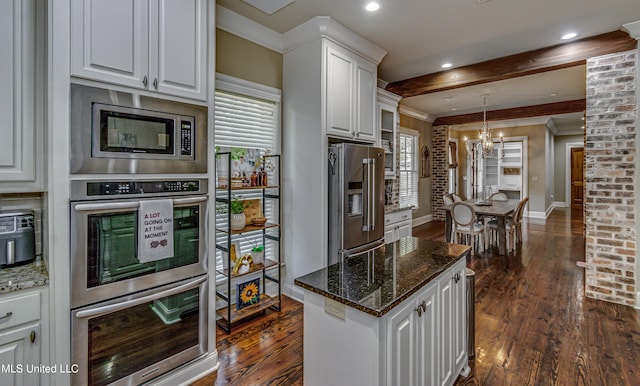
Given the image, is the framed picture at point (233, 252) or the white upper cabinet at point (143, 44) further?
the framed picture at point (233, 252)

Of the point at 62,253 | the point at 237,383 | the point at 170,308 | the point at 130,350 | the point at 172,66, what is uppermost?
the point at 172,66

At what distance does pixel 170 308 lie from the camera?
1.88 metres

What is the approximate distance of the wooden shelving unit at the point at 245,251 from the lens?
2664mm

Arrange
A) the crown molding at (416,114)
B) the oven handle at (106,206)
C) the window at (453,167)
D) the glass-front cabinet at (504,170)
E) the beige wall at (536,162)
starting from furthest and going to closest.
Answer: the window at (453,167) < the glass-front cabinet at (504,170) < the beige wall at (536,162) < the crown molding at (416,114) < the oven handle at (106,206)

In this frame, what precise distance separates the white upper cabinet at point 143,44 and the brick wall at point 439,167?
7.33 m

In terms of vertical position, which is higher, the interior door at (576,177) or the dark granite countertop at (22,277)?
the interior door at (576,177)

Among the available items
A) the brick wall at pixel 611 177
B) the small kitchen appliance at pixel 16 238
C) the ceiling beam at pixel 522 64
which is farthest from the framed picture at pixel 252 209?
the brick wall at pixel 611 177

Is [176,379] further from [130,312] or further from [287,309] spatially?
[287,309]

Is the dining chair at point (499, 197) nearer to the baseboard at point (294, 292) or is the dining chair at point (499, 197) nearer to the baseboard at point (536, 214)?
the baseboard at point (536, 214)

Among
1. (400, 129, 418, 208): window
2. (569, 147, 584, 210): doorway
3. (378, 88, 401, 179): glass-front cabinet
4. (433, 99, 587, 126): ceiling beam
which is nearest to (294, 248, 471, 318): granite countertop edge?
(378, 88, 401, 179): glass-front cabinet

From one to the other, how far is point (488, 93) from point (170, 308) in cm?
642

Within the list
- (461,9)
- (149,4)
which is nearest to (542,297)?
(461,9)

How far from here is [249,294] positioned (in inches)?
113

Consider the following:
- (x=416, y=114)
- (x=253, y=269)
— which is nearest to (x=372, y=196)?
(x=253, y=269)
